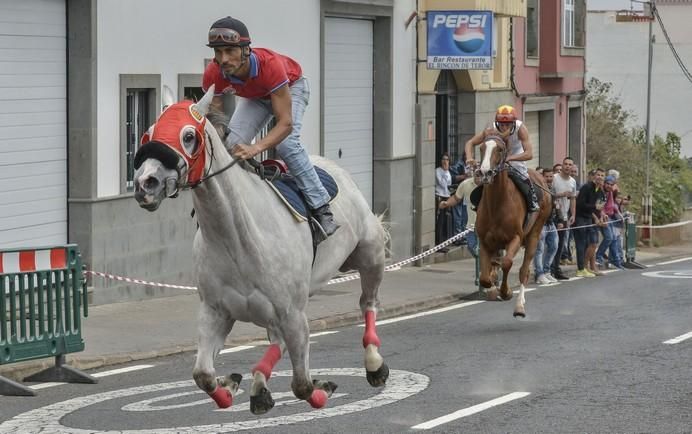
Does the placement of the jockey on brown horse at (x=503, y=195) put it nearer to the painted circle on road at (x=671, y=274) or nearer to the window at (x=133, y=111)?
the window at (x=133, y=111)

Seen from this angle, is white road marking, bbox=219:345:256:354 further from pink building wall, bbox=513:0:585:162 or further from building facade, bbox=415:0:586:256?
pink building wall, bbox=513:0:585:162

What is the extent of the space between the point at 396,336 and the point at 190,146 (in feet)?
31.6

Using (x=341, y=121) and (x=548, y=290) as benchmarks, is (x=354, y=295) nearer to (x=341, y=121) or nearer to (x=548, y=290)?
(x=548, y=290)

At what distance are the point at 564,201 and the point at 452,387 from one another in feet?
46.3

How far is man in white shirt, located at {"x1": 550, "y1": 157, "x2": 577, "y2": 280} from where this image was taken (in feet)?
86.4

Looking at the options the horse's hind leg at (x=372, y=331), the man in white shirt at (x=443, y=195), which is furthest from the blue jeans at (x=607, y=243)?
the horse's hind leg at (x=372, y=331)

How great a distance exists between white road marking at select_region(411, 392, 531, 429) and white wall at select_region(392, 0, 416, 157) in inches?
651

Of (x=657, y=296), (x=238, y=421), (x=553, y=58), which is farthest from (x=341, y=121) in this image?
(x=238, y=421)

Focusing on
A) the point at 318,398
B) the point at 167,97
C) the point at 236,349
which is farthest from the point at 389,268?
the point at 167,97

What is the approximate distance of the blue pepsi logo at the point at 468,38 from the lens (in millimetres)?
28828

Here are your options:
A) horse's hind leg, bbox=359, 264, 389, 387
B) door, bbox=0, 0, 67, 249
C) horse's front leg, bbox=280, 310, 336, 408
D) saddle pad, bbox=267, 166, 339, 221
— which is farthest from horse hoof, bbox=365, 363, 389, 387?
door, bbox=0, 0, 67, 249

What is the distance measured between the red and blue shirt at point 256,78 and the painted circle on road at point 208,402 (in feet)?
9.39

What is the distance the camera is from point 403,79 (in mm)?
29219

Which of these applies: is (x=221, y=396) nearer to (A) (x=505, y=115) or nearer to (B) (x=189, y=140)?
(B) (x=189, y=140)
